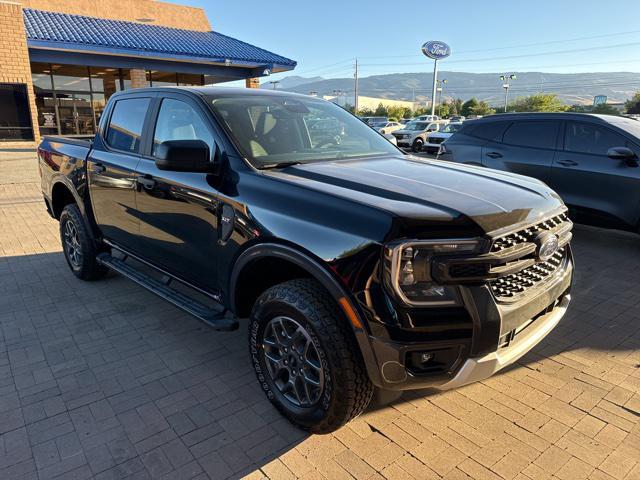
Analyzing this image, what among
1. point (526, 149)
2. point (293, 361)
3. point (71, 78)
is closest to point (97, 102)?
point (71, 78)

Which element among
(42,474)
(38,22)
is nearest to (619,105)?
(38,22)

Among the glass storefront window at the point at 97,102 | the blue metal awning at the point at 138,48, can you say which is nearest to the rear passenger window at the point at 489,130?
the blue metal awning at the point at 138,48

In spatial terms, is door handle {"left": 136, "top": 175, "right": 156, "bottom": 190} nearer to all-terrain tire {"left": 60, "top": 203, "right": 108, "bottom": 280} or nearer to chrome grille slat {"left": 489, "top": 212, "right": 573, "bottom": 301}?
all-terrain tire {"left": 60, "top": 203, "right": 108, "bottom": 280}

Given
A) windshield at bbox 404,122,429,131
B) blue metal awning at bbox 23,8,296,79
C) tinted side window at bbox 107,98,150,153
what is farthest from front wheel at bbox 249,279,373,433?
windshield at bbox 404,122,429,131

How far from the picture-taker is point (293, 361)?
106 inches

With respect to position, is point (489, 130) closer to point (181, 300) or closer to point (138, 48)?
point (181, 300)

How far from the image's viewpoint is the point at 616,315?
4281 mm

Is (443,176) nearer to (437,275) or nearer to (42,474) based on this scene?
(437,275)

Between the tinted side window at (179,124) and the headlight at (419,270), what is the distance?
1640mm

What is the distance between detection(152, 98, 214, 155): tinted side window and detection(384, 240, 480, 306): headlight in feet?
5.38

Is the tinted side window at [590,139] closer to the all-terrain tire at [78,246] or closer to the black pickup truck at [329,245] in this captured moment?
the black pickup truck at [329,245]

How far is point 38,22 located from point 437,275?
23.7 metres

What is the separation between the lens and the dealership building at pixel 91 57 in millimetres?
18016

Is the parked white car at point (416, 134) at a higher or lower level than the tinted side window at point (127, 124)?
lower
